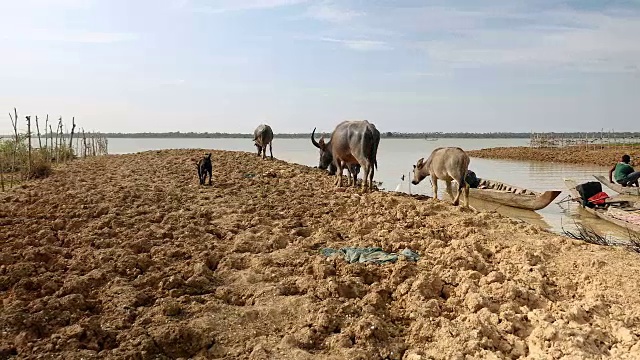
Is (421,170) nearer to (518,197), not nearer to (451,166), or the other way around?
(451,166)

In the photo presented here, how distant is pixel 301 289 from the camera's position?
4.39 metres

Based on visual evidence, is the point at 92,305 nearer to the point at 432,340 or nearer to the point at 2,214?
the point at 432,340

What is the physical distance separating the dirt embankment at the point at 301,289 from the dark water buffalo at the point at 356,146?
100 inches

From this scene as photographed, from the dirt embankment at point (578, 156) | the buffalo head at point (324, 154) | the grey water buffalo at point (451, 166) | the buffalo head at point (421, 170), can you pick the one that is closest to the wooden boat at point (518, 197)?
the buffalo head at point (421, 170)

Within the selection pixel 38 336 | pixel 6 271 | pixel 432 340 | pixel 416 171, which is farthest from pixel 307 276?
pixel 416 171

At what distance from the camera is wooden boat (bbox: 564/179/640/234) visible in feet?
32.8

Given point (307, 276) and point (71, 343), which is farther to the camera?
point (307, 276)

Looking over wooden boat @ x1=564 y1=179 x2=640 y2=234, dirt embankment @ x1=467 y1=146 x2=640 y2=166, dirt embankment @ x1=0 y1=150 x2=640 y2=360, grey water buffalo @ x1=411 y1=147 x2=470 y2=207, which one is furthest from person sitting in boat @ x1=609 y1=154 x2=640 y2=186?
dirt embankment @ x1=467 y1=146 x2=640 y2=166

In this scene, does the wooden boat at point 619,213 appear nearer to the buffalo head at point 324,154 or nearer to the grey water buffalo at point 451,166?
the grey water buffalo at point 451,166

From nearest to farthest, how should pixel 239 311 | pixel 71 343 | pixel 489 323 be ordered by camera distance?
pixel 71 343 → pixel 489 323 → pixel 239 311

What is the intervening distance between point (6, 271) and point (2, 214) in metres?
3.49

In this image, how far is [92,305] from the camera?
4.04 m

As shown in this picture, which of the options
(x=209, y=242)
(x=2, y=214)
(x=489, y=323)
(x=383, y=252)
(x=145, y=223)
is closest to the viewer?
(x=489, y=323)

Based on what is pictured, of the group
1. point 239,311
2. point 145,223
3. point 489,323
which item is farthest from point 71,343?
point 145,223
